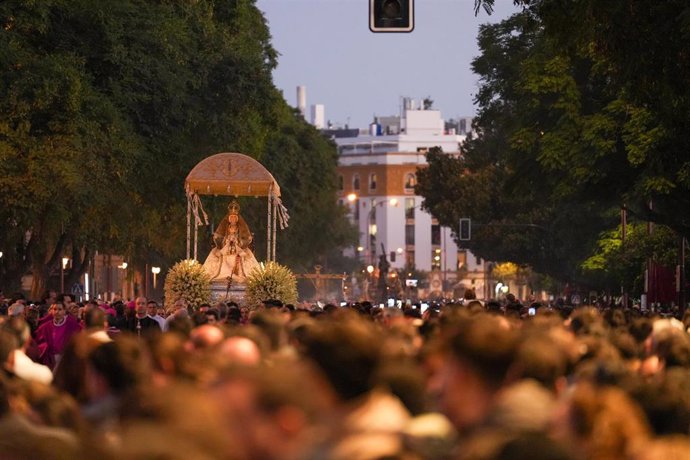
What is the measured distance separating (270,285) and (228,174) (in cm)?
481

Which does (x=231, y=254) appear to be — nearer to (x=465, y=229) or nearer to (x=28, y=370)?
(x=28, y=370)

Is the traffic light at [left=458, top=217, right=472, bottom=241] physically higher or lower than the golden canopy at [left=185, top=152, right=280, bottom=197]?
lower

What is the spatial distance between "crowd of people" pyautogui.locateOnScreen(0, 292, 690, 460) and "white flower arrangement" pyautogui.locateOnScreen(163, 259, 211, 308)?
27.0 meters

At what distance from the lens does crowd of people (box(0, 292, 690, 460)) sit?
6.21m

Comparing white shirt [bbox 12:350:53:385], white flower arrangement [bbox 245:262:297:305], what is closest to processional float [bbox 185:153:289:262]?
white flower arrangement [bbox 245:262:297:305]

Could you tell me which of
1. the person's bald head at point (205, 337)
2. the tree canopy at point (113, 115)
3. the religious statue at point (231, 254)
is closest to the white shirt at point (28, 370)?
the person's bald head at point (205, 337)

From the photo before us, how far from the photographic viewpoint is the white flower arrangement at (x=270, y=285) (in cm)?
4106

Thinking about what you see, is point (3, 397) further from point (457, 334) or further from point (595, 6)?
point (595, 6)

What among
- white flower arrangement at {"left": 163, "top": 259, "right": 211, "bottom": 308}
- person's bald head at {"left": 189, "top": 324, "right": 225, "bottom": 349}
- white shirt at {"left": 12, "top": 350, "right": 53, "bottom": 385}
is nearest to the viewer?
person's bald head at {"left": 189, "top": 324, "right": 225, "bottom": 349}

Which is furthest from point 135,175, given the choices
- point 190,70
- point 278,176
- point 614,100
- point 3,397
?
point 3,397

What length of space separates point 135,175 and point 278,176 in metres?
22.9

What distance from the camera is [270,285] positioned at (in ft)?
135

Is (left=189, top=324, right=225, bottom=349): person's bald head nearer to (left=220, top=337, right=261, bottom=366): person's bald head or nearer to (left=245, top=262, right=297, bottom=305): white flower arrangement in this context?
(left=220, top=337, right=261, bottom=366): person's bald head

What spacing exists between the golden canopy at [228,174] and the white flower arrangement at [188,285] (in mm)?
3654
